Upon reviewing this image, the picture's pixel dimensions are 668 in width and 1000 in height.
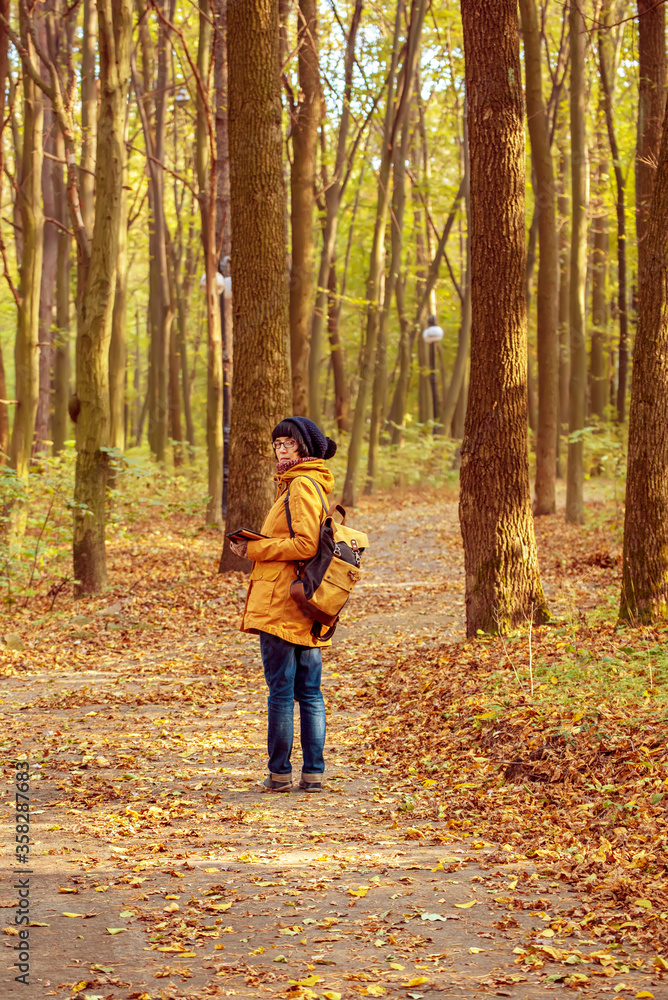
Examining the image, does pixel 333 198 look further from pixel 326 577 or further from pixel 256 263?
pixel 326 577

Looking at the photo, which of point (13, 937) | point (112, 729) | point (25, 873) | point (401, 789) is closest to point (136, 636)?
point (112, 729)

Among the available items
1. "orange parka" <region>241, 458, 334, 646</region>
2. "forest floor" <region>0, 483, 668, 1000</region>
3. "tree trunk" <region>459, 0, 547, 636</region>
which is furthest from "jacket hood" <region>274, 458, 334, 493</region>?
"tree trunk" <region>459, 0, 547, 636</region>

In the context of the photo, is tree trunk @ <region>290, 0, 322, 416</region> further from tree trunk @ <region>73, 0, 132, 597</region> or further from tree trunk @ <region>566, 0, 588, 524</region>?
tree trunk @ <region>566, 0, 588, 524</region>

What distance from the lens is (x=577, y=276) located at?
15938 millimetres

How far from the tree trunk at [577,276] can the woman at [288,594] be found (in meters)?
10.3

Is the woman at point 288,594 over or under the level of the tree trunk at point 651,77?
under

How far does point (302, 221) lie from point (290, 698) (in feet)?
36.7

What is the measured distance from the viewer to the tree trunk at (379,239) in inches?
755

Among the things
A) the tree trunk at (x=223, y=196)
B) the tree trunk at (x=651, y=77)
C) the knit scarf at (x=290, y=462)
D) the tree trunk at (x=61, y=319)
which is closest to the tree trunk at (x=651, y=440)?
the knit scarf at (x=290, y=462)

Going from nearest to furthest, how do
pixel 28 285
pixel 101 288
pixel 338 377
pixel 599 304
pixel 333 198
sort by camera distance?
pixel 101 288, pixel 28 285, pixel 333 198, pixel 338 377, pixel 599 304

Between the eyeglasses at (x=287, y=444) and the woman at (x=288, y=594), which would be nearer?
the woman at (x=288, y=594)

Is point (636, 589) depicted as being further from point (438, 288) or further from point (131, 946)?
point (438, 288)

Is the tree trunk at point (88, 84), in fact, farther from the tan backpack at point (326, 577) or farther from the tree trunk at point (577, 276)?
the tan backpack at point (326, 577)

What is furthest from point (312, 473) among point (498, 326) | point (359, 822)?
point (498, 326)
